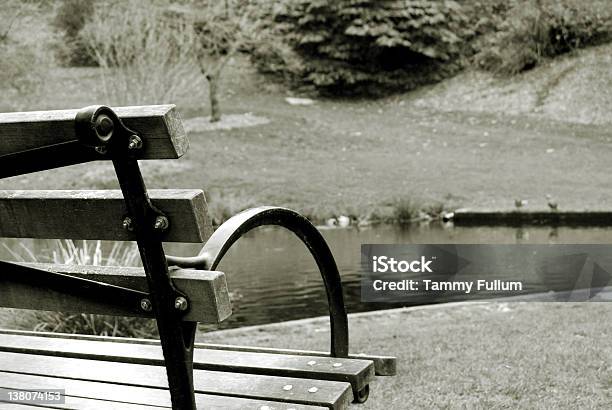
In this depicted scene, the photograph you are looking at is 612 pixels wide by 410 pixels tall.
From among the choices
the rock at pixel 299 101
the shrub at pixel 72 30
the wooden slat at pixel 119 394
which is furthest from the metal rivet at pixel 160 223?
the shrub at pixel 72 30

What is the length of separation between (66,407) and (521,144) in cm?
1248

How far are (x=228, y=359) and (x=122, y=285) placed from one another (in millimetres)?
404

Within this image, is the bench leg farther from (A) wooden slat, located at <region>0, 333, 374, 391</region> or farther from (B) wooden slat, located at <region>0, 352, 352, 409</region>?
(A) wooden slat, located at <region>0, 333, 374, 391</region>

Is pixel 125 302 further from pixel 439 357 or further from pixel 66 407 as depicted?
pixel 439 357

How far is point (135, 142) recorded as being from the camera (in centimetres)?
148

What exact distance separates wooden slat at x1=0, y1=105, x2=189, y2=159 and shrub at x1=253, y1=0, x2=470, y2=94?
17.1 m

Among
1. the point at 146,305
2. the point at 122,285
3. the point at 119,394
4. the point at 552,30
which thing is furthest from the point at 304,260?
the point at 552,30

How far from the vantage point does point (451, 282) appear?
6.29 meters

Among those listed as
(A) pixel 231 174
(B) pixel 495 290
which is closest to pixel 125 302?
(B) pixel 495 290

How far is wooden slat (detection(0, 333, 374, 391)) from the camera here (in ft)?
6.31

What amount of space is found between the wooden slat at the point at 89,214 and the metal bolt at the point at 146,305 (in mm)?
123

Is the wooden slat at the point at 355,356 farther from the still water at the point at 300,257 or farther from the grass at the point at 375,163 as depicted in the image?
the grass at the point at 375,163

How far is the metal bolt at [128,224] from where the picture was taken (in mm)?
1567

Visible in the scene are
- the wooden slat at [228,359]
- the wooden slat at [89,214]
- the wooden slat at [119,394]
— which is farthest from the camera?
the wooden slat at [228,359]
